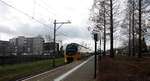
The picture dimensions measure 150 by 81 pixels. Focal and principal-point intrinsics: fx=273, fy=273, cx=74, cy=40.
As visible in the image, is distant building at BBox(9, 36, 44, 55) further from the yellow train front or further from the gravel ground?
the gravel ground

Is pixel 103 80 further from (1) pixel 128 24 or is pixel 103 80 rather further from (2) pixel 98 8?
(1) pixel 128 24

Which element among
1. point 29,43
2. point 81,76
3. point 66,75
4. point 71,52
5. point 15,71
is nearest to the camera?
point 81,76

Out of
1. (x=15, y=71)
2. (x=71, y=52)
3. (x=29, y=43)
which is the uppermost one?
(x=29, y=43)

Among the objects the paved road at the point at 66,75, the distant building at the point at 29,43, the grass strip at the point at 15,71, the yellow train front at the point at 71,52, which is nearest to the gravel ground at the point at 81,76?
the paved road at the point at 66,75

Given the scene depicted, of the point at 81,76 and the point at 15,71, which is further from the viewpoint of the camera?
the point at 15,71

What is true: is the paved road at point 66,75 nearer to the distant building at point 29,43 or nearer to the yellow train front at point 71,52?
the yellow train front at point 71,52

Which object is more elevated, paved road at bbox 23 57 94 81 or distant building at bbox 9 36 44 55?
distant building at bbox 9 36 44 55

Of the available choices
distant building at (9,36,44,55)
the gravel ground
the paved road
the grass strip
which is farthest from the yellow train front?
distant building at (9,36,44,55)

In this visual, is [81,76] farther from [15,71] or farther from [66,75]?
[15,71]

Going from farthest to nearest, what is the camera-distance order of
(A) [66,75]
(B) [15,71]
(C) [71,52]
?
1. (C) [71,52]
2. (B) [15,71]
3. (A) [66,75]

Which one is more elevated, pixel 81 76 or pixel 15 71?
pixel 81 76

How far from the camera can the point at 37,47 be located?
151 m

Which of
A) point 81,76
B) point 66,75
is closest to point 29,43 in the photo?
point 66,75

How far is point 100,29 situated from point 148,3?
15.7m
